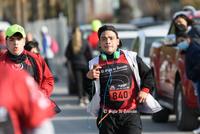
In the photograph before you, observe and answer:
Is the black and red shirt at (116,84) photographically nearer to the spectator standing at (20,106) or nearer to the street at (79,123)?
Result: the spectator standing at (20,106)

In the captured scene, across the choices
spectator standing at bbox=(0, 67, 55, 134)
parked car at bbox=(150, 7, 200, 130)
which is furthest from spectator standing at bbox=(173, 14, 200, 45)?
spectator standing at bbox=(0, 67, 55, 134)

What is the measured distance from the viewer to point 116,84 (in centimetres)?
538

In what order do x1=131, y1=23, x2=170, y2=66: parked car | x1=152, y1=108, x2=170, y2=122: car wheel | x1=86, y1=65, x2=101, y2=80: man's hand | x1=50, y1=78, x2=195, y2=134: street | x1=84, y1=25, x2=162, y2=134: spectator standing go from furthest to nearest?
x1=131, y1=23, x2=170, y2=66: parked car
x1=152, y1=108, x2=170, y2=122: car wheel
x1=50, y1=78, x2=195, y2=134: street
x1=84, y1=25, x2=162, y2=134: spectator standing
x1=86, y1=65, x2=101, y2=80: man's hand

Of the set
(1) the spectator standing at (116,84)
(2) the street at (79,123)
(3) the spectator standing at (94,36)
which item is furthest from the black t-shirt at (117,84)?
(3) the spectator standing at (94,36)

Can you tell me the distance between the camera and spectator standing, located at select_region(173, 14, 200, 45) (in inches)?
343

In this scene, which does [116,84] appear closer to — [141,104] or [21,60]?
[141,104]

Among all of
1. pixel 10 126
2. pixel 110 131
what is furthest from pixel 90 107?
pixel 10 126

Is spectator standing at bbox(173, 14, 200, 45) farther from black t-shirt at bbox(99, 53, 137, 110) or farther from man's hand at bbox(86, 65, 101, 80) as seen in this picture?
man's hand at bbox(86, 65, 101, 80)

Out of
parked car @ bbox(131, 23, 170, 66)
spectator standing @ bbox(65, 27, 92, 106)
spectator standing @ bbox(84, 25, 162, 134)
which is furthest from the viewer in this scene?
spectator standing @ bbox(65, 27, 92, 106)

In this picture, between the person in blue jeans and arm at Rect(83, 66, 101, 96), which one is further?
the person in blue jeans

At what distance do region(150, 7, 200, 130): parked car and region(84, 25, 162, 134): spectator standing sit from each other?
324 cm

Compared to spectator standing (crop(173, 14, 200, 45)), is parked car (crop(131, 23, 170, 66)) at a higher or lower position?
lower

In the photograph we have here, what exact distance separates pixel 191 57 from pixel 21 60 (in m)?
3.32

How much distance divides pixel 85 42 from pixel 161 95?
9.82ft
